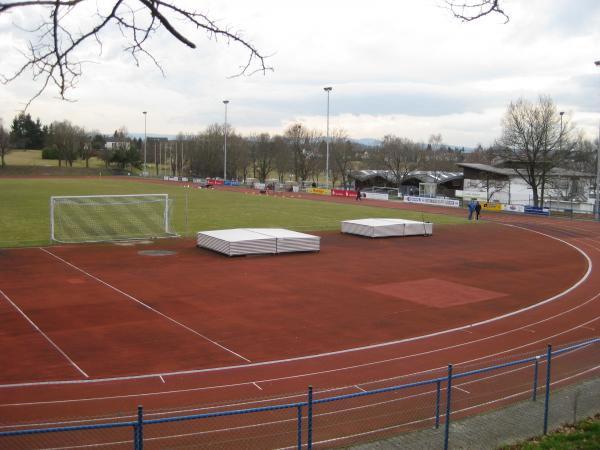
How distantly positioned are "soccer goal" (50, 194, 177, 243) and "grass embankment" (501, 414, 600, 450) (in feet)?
92.4

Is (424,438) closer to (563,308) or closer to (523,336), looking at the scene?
(523,336)

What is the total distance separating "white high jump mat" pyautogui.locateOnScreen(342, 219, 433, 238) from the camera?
4109 centimetres

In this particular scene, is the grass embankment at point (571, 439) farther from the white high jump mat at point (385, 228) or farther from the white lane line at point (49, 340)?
the white high jump mat at point (385, 228)

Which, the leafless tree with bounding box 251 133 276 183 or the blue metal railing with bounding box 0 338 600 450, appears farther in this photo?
the leafless tree with bounding box 251 133 276 183

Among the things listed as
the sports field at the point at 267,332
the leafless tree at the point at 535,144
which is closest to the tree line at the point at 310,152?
the leafless tree at the point at 535,144

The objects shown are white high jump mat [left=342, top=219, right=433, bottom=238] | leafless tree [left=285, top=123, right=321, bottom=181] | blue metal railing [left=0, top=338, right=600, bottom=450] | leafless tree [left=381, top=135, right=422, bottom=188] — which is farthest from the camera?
leafless tree [left=285, top=123, right=321, bottom=181]

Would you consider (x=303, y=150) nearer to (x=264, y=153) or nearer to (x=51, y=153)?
(x=264, y=153)

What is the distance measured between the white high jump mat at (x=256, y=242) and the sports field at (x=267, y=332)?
0.67 meters

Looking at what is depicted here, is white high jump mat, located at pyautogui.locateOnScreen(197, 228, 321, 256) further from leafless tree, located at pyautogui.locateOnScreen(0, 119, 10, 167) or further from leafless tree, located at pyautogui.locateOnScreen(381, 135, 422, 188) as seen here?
leafless tree, located at pyautogui.locateOnScreen(0, 119, 10, 167)

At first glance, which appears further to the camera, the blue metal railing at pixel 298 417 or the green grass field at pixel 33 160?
the green grass field at pixel 33 160

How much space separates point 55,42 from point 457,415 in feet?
34.2

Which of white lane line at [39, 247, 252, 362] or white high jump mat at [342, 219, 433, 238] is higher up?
white high jump mat at [342, 219, 433, 238]

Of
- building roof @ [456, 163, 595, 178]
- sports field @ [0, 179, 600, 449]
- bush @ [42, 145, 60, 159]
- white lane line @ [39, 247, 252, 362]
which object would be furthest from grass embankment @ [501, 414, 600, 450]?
bush @ [42, 145, 60, 159]

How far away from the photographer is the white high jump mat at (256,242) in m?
32.5
